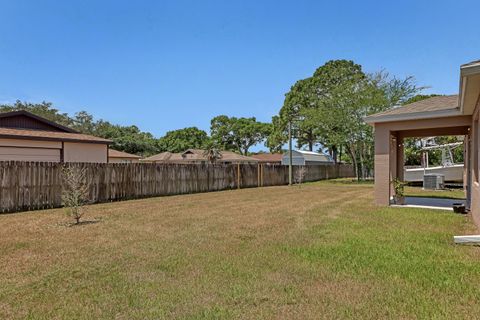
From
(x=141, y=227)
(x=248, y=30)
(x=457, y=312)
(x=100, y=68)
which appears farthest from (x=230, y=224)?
(x=100, y=68)

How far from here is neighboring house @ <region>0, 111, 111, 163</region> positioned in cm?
1603

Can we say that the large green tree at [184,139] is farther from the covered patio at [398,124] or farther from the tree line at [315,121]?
the covered patio at [398,124]

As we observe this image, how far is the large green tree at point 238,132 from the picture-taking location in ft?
196

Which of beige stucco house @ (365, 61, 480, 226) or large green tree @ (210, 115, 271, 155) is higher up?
large green tree @ (210, 115, 271, 155)

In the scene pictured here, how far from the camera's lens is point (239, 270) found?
4352 millimetres

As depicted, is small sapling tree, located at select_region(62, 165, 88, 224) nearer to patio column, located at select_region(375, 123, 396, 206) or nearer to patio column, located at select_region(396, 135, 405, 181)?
patio column, located at select_region(375, 123, 396, 206)

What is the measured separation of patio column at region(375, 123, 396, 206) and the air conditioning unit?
27.7 feet

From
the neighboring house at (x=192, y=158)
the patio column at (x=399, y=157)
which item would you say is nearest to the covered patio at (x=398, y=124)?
the patio column at (x=399, y=157)

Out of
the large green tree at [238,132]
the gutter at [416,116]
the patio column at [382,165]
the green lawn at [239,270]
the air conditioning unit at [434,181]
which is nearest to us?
the green lawn at [239,270]

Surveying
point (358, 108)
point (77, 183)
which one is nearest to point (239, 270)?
point (77, 183)

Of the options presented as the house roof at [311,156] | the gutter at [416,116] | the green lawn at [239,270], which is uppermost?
the gutter at [416,116]

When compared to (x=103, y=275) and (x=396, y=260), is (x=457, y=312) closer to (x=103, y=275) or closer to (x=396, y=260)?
(x=396, y=260)

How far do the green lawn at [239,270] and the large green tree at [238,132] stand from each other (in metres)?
52.2

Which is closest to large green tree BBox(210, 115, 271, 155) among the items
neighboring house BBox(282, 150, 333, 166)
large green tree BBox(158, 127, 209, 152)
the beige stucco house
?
large green tree BBox(158, 127, 209, 152)
